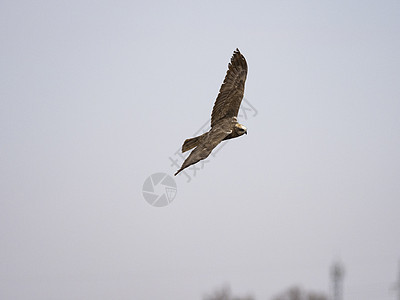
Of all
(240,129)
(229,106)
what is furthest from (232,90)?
(240,129)

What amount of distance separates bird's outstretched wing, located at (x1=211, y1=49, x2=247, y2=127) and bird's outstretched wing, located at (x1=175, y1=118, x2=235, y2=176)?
1.60 feet

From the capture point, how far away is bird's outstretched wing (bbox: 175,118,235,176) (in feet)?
67.3

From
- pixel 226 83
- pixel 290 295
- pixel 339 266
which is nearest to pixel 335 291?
pixel 339 266

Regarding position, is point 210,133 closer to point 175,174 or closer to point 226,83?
point 226,83

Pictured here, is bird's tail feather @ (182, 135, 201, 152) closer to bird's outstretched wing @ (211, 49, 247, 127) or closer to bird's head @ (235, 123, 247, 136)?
bird's head @ (235, 123, 247, 136)

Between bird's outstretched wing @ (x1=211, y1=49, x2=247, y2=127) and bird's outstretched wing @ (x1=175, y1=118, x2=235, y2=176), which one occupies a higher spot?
bird's outstretched wing @ (x1=211, y1=49, x2=247, y2=127)

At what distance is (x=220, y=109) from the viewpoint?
2589 centimetres

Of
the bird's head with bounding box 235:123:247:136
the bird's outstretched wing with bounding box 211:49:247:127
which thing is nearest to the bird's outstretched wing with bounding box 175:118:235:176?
the bird's head with bounding box 235:123:247:136

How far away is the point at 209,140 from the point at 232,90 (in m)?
4.33

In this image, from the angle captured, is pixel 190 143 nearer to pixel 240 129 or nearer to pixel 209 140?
pixel 209 140

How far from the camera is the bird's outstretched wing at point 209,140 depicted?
20.5 meters

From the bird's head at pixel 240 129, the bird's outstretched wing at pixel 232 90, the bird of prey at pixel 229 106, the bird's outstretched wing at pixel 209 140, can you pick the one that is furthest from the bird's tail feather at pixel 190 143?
the bird's outstretched wing at pixel 232 90

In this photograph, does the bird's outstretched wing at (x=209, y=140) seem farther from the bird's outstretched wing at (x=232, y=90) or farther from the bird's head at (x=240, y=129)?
the bird's outstretched wing at (x=232, y=90)

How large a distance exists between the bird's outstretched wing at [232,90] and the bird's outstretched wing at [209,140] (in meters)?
0.49
